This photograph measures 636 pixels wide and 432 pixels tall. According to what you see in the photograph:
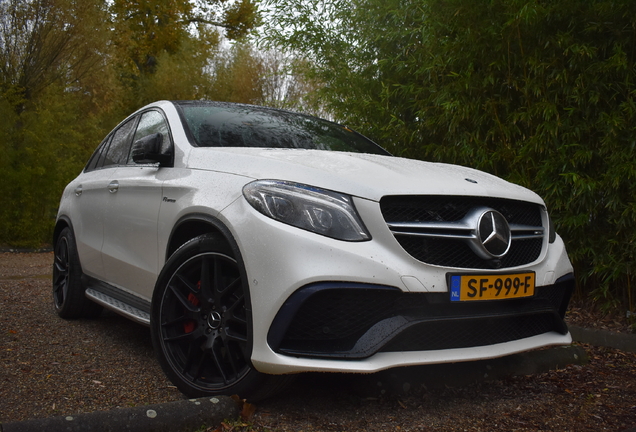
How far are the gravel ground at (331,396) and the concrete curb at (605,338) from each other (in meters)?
0.23

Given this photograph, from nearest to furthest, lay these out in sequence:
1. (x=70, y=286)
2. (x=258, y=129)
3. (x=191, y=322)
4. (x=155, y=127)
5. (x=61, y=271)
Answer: (x=191, y=322) < (x=258, y=129) < (x=155, y=127) < (x=70, y=286) < (x=61, y=271)

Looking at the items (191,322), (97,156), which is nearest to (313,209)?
(191,322)

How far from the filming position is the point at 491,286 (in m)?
2.54

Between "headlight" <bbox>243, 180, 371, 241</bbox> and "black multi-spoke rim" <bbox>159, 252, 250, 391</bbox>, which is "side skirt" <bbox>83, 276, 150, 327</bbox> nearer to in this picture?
"black multi-spoke rim" <bbox>159, 252, 250, 391</bbox>

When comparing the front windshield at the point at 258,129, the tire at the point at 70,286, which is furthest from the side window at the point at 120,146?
the front windshield at the point at 258,129

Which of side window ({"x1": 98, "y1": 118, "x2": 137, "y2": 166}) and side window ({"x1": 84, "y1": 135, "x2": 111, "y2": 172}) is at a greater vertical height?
side window ({"x1": 98, "y1": 118, "x2": 137, "y2": 166})

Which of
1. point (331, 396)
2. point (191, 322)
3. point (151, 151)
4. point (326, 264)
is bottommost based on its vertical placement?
point (331, 396)

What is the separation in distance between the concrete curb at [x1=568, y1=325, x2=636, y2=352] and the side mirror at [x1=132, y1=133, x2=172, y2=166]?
324 cm

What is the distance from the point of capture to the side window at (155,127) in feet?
11.3

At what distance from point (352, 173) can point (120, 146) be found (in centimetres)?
239

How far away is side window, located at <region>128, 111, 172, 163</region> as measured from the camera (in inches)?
135

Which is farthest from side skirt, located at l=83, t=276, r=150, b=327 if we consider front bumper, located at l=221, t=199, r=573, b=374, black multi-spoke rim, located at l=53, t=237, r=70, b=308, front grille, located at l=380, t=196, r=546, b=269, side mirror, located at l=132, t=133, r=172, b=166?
front grille, located at l=380, t=196, r=546, b=269

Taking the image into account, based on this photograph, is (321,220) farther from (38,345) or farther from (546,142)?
(546,142)

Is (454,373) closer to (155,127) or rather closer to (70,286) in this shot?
(155,127)
